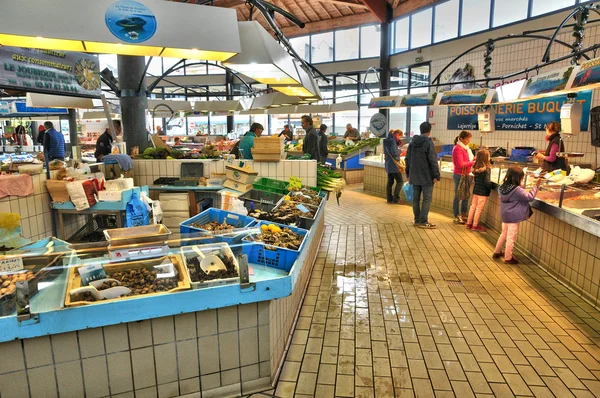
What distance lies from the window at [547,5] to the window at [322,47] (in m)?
10.0

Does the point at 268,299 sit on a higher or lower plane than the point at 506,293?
higher

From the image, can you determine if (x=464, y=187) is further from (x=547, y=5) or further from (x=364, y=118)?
(x=364, y=118)

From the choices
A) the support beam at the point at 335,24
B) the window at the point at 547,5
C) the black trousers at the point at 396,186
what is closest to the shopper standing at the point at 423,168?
the black trousers at the point at 396,186

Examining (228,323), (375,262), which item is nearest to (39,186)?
(228,323)

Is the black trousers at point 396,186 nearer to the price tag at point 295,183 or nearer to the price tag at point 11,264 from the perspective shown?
the price tag at point 295,183

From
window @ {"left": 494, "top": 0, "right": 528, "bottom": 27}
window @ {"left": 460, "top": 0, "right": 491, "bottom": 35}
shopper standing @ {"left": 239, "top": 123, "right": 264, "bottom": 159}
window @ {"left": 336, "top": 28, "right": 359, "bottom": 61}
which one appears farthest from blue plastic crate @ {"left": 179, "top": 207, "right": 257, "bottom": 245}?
window @ {"left": 336, "top": 28, "right": 359, "bottom": 61}

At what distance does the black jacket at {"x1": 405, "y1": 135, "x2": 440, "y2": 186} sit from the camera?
791cm

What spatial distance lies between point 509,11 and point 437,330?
35.4 ft

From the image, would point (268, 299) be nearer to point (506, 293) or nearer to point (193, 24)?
point (193, 24)

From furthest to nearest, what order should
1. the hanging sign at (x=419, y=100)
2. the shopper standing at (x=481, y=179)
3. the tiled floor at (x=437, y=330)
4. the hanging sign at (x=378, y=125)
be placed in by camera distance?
1. the hanging sign at (x=378, y=125)
2. the hanging sign at (x=419, y=100)
3. the shopper standing at (x=481, y=179)
4. the tiled floor at (x=437, y=330)

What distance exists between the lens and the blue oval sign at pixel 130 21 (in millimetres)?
2771

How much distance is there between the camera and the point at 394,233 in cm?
781

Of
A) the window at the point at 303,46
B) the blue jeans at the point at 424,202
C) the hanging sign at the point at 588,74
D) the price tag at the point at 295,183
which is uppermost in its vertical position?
the window at the point at 303,46

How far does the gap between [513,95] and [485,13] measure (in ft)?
23.4
